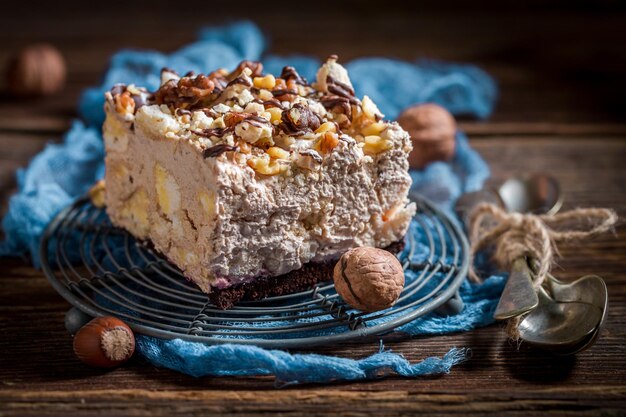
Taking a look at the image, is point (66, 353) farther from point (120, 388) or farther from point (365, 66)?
point (365, 66)

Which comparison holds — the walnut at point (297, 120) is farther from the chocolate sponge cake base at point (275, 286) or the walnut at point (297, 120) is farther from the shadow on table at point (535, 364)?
the shadow on table at point (535, 364)

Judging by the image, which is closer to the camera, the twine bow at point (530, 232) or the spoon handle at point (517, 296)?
the spoon handle at point (517, 296)

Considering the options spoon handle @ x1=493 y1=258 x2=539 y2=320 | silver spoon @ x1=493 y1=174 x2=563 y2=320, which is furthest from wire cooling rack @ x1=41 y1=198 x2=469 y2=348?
silver spoon @ x1=493 y1=174 x2=563 y2=320

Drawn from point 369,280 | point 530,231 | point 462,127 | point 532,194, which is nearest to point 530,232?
point 530,231

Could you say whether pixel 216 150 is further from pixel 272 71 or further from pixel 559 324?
→ pixel 272 71

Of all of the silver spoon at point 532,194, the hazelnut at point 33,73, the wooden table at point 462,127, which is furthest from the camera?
the hazelnut at point 33,73

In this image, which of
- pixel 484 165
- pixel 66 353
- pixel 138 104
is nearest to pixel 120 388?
pixel 66 353

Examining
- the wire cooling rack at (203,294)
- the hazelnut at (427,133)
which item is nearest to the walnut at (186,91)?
the wire cooling rack at (203,294)
